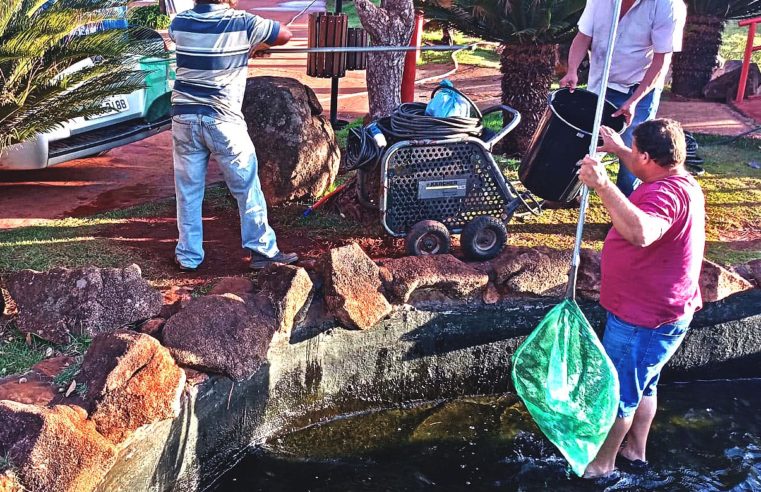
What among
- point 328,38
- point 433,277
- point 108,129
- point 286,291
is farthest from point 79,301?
point 328,38

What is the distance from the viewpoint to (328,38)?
834cm

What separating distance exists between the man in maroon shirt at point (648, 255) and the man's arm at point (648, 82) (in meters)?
1.23

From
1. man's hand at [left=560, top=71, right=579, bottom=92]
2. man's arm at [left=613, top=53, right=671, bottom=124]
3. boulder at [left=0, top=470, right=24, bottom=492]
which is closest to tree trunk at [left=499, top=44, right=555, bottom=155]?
man's hand at [left=560, top=71, right=579, bottom=92]

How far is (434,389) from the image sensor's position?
5000 millimetres

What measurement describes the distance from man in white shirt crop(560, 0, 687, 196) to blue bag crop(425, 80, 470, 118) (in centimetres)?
68

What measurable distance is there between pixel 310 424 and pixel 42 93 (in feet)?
8.14

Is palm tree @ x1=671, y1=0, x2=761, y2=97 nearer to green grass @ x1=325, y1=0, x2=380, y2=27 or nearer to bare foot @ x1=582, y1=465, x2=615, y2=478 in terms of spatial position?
green grass @ x1=325, y1=0, x2=380, y2=27

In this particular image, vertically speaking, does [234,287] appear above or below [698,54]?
below

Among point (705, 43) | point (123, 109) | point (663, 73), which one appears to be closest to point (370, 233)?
point (663, 73)

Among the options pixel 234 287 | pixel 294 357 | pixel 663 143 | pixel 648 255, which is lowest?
pixel 294 357

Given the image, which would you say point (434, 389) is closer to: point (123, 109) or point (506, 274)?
point (506, 274)

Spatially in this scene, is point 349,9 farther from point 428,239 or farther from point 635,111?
point 428,239

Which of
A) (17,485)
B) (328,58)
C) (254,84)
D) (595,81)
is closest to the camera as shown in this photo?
(17,485)

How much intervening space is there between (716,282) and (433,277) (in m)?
1.73
